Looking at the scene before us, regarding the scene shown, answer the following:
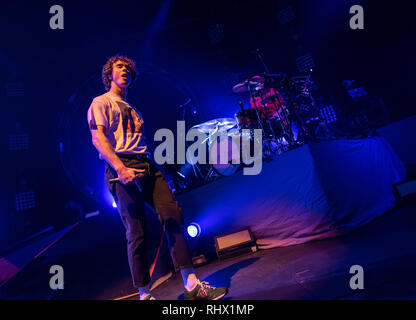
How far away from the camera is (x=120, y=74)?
1843mm

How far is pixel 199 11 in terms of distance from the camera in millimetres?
6391

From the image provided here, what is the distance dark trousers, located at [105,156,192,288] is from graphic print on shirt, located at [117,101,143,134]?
27 cm

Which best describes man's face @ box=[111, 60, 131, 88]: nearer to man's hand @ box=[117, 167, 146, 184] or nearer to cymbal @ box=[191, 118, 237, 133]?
man's hand @ box=[117, 167, 146, 184]

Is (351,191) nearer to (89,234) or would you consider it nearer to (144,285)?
(144,285)

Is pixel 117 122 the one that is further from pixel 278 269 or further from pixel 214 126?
pixel 214 126

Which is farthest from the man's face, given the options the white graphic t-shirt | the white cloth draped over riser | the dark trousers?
the white cloth draped over riser

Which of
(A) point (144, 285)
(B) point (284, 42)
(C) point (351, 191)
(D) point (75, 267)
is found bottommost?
(D) point (75, 267)

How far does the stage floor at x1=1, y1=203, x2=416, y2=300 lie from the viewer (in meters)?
1.28

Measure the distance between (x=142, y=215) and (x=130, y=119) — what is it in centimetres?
77

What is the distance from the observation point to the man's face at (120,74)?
1.84 m

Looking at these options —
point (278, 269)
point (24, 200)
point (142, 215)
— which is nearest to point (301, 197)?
point (278, 269)

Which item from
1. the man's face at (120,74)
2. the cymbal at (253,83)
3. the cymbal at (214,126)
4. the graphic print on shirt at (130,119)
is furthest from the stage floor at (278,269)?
the cymbal at (253,83)

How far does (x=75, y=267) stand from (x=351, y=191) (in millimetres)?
3338

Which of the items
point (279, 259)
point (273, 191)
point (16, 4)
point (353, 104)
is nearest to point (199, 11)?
point (16, 4)
